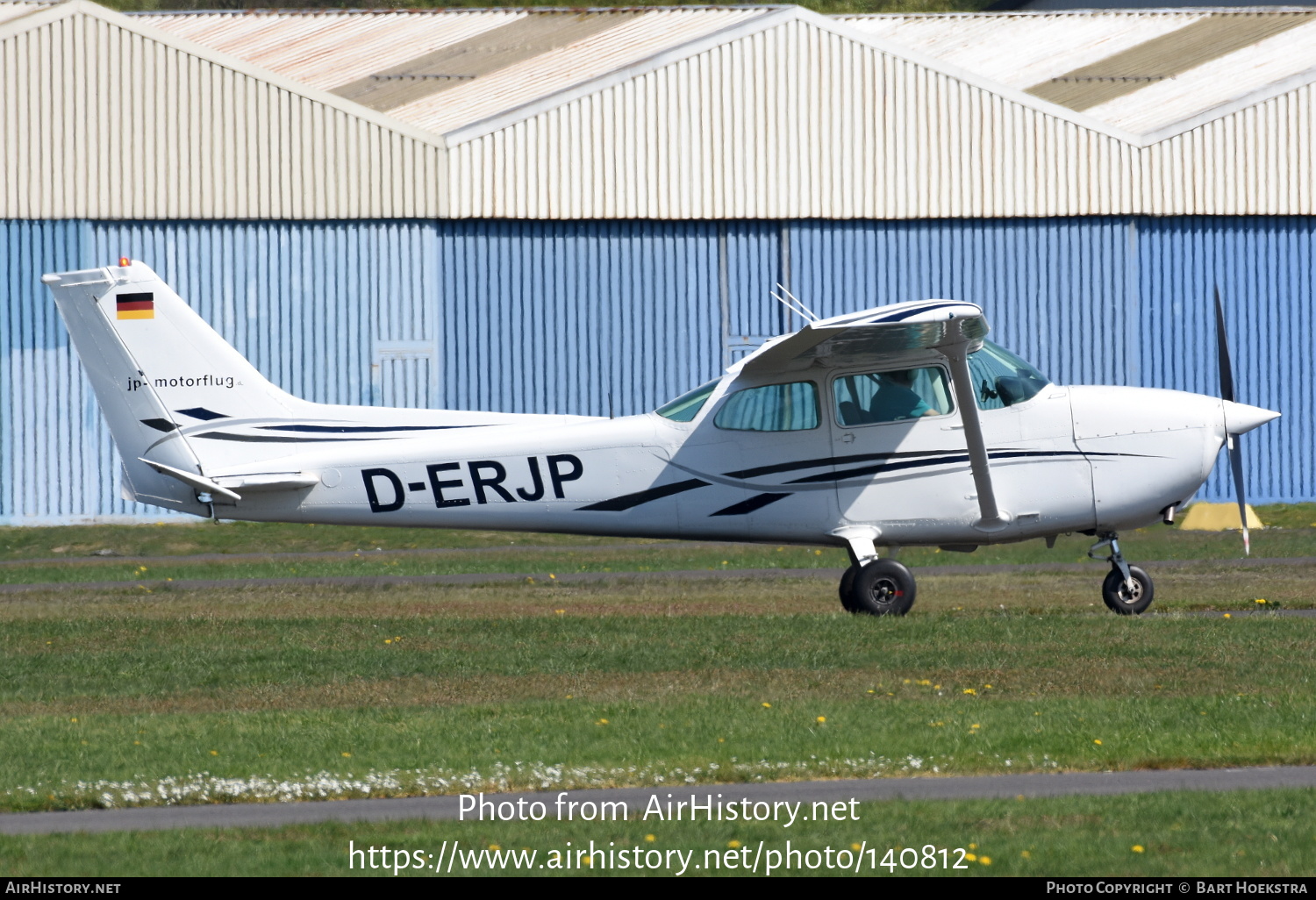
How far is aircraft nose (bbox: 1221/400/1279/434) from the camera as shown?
48.0 ft

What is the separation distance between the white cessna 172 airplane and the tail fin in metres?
0.02

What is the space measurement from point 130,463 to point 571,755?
772 cm

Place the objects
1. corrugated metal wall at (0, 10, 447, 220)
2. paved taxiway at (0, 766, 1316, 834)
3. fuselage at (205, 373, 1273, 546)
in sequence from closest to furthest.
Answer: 1. paved taxiway at (0, 766, 1316, 834)
2. fuselage at (205, 373, 1273, 546)
3. corrugated metal wall at (0, 10, 447, 220)

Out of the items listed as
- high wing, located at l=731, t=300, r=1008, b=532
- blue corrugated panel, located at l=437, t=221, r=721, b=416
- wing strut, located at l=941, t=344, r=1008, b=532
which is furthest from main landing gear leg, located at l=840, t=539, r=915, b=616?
blue corrugated panel, located at l=437, t=221, r=721, b=416

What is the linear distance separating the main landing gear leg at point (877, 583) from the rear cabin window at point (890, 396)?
44.6 inches

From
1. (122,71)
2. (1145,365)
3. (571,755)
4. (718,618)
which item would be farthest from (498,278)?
(571,755)

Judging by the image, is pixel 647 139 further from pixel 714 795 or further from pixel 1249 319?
pixel 714 795

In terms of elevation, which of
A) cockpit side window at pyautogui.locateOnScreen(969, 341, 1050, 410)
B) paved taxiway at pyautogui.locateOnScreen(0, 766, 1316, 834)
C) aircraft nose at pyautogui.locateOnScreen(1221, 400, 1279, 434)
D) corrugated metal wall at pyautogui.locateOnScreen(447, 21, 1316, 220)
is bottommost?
paved taxiway at pyautogui.locateOnScreen(0, 766, 1316, 834)

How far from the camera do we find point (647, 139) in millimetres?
26859

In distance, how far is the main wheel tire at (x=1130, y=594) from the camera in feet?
48.4

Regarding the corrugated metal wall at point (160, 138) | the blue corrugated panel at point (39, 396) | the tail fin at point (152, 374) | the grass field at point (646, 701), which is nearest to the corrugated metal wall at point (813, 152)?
the corrugated metal wall at point (160, 138)

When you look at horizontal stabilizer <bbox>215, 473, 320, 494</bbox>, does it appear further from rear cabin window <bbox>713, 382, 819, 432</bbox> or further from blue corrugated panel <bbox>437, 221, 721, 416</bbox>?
blue corrugated panel <bbox>437, 221, 721, 416</bbox>

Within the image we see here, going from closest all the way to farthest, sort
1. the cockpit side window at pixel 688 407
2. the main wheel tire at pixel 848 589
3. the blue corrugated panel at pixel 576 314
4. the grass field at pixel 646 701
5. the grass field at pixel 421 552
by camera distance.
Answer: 1. the grass field at pixel 646 701
2. the main wheel tire at pixel 848 589
3. the cockpit side window at pixel 688 407
4. the grass field at pixel 421 552
5. the blue corrugated panel at pixel 576 314

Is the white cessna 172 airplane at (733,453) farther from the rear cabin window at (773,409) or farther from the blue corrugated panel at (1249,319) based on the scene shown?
the blue corrugated panel at (1249,319)
